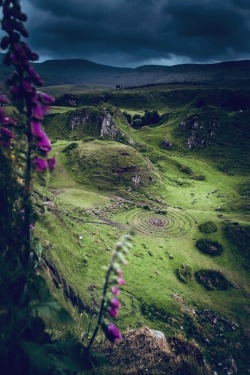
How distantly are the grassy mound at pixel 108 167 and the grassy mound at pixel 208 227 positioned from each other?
1604 centimetres

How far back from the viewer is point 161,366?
14.7 m

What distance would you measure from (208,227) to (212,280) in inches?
432

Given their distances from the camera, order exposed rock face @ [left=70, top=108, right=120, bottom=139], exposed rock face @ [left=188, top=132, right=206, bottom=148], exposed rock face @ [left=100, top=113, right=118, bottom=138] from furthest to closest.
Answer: exposed rock face @ [left=188, top=132, right=206, bottom=148] < exposed rock face @ [left=70, top=108, right=120, bottom=139] < exposed rock face @ [left=100, top=113, right=118, bottom=138]

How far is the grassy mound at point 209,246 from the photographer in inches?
1604

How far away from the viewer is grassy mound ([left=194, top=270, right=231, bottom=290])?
3481 centimetres

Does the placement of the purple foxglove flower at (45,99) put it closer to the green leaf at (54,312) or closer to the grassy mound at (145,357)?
the green leaf at (54,312)

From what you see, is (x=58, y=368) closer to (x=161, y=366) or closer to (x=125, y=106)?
(x=161, y=366)

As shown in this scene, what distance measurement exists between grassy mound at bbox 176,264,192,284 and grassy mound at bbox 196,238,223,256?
5607mm

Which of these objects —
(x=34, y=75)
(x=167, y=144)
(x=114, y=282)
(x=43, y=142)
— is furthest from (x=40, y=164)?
(x=167, y=144)

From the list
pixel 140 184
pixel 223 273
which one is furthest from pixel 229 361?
pixel 140 184

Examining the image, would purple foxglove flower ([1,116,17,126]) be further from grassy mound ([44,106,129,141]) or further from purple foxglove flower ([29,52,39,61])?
grassy mound ([44,106,129,141])

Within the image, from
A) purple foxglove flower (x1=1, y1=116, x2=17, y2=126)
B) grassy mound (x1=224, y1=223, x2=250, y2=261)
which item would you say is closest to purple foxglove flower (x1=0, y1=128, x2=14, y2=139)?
purple foxglove flower (x1=1, y1=116, x2=17, y2=126)

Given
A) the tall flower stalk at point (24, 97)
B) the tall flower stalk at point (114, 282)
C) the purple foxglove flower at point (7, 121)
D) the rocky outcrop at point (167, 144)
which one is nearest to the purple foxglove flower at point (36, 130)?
the tall flower stalk at point (24, 97)

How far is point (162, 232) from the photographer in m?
43.9
